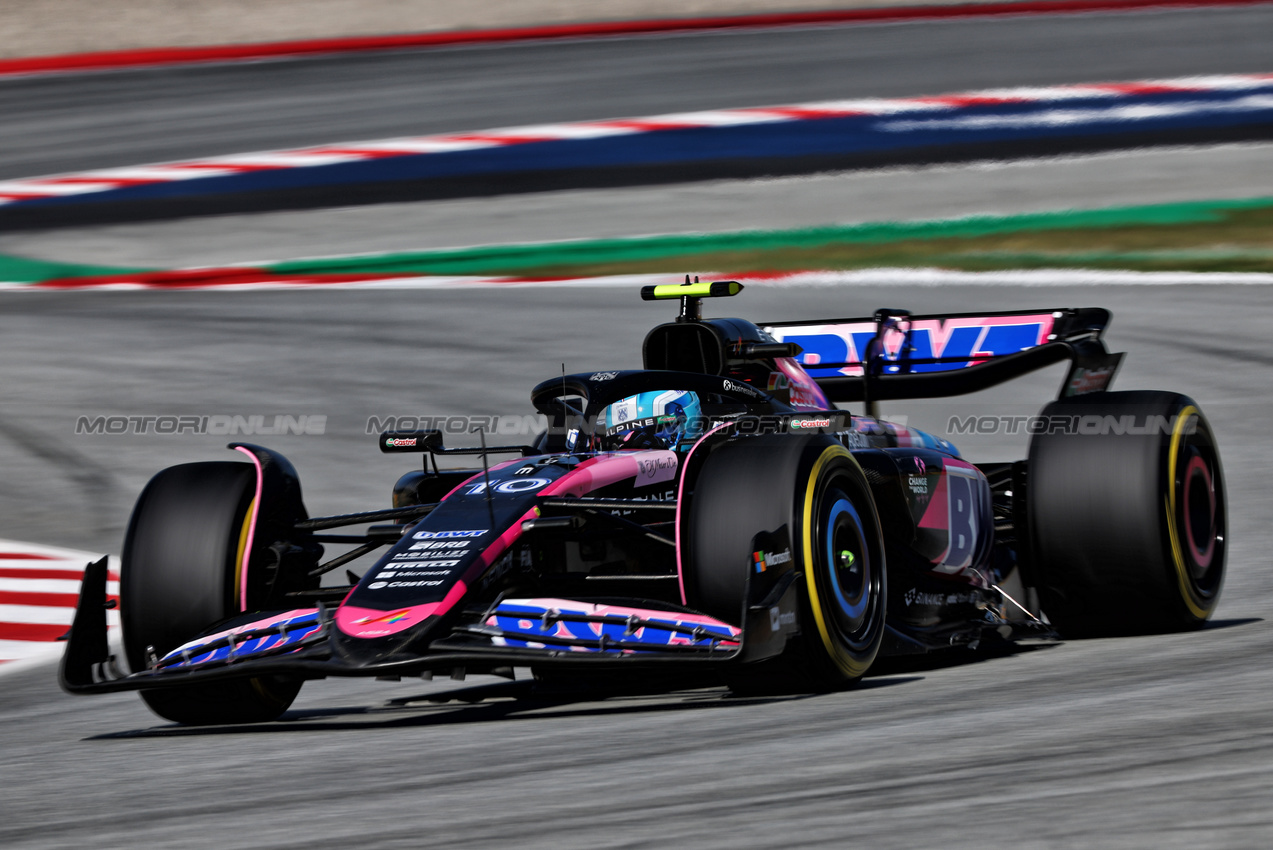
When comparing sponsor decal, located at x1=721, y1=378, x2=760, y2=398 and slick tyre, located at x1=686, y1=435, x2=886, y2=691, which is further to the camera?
sponsor decal, located at x1=721, y1=378, x2=760, y2=398

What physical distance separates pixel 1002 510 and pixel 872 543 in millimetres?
2089

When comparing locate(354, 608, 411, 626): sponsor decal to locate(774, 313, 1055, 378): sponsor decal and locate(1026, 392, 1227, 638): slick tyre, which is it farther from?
locate(774, 313, 1055, 378): sponsor decal

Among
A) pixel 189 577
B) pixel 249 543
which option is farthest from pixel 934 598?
pixel 189 577

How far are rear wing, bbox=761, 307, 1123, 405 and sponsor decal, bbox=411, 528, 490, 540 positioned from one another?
320cm

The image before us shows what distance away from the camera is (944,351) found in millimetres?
8570

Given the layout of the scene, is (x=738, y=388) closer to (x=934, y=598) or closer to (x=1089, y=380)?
(x=934, y=598)

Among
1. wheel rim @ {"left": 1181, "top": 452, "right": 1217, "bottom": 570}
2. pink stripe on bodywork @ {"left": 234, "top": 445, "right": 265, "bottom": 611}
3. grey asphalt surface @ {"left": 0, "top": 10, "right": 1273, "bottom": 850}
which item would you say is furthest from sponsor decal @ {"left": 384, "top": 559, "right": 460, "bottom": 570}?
wheel rim @ {"left": 1181, "top": 452, "right": 1217, "bottom": 570}

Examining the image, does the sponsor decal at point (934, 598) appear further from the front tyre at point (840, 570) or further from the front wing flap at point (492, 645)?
the front wing flap at point (492, 645)

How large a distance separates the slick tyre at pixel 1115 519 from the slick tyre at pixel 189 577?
3.10 metres

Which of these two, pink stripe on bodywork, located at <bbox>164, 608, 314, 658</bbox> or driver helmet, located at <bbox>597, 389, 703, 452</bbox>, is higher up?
driver helmet, located at <bbox>597, 389, 703, 452</bbox>

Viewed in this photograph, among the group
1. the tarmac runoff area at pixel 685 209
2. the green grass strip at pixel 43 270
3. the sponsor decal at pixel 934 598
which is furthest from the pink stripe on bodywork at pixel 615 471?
the green grass strip at pixel 43 270

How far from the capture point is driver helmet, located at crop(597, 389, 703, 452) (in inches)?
260

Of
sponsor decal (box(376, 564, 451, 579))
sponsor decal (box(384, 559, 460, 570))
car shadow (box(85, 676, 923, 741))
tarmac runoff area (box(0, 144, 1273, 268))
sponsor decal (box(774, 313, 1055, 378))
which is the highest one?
tarmac runoff area (box(0, 144, 1273, 268))

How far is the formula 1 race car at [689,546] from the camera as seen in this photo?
207 inches
